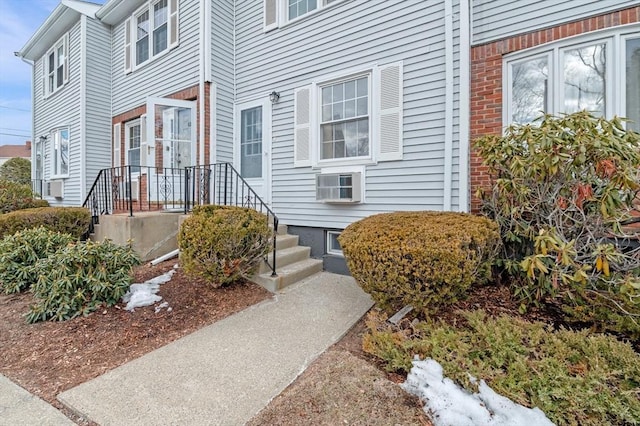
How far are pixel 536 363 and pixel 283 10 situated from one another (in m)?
6.72

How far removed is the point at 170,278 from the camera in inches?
180

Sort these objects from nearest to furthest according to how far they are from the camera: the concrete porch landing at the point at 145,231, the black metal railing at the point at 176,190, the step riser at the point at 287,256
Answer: the step riser at the point at 287,256 → the concrete porch landing at the point at 145,231 → the black metal railing at the point at 176,190

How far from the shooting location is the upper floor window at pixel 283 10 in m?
6.18

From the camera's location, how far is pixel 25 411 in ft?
7.25

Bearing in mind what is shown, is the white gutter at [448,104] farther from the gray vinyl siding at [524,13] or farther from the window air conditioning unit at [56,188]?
the window air conditioning unit at [56,188]

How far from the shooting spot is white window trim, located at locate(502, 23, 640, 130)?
12.2 feet

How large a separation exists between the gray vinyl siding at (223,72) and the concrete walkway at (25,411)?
4.98 m

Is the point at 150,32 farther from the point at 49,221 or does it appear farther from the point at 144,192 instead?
the point at 49,221

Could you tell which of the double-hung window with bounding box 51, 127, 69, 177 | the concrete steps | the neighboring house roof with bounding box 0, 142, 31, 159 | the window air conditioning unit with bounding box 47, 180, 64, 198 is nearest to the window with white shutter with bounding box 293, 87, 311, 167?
the concrete steps

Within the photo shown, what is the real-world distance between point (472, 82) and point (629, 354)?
355 cm

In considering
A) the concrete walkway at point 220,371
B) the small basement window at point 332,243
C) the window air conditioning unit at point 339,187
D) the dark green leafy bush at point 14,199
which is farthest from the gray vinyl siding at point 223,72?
the dark green leafy bush at point 14,199

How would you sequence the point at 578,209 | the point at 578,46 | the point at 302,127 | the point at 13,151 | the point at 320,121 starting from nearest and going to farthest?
1. the point at 578,209
2. the point at 578,46
3. the point at 320,121
4. the point at 302,127
5. the point at 13,151

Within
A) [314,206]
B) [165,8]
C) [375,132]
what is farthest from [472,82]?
[165,8]

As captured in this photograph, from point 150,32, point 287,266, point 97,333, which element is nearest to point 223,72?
point 150,32
